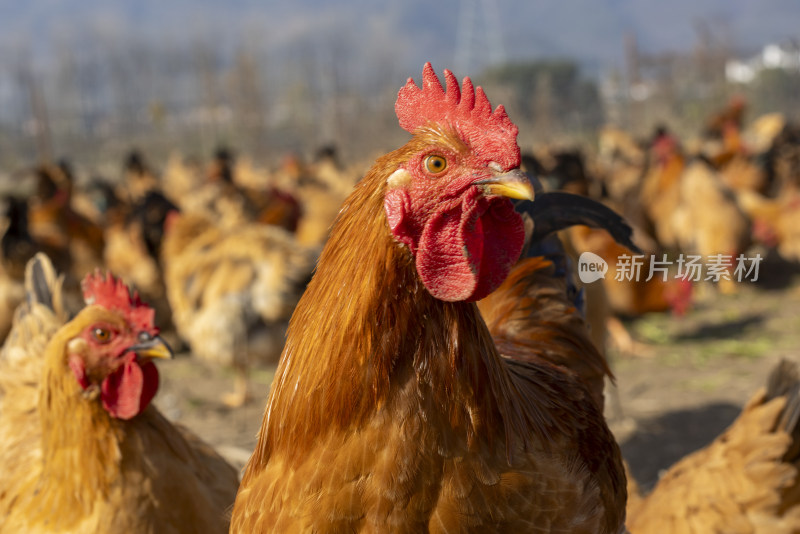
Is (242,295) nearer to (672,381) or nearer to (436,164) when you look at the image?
(672,381)

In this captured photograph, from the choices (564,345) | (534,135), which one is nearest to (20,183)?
(534,135)

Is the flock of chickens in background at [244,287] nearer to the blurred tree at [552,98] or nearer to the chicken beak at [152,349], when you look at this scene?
the chicken beak at [152,349]

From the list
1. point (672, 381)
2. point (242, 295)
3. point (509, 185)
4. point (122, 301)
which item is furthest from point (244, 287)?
point (509, 185)

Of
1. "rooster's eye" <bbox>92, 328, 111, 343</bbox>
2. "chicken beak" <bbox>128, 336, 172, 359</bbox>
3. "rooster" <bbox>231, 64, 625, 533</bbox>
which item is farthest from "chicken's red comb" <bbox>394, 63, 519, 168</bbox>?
"rooster's eye" <bbox>92, 328, 111, 343</bbox>

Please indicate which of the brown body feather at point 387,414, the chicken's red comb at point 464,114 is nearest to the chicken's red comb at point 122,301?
the brown body feather at point 387,414

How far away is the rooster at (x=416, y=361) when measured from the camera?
176 cm

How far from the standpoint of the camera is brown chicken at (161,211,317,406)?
591cm

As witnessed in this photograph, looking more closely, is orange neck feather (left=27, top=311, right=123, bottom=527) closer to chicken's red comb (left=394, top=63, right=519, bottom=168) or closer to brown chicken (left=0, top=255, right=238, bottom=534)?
brown chicken (left=0, top=255, right=238, bottom=534)

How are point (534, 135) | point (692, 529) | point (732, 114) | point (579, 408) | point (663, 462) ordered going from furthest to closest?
1. point (534, 135)
2. point (732, 114)
3. point (663, 462)
4. point (692, 529)
5. point (579, 408)

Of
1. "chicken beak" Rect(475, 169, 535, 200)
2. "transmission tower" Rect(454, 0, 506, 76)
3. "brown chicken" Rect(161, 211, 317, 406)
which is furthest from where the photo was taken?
"transmission tower" Rect(454, 0, 506, 76)

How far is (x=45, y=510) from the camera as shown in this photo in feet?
8.45

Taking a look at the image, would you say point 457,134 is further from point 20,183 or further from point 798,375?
point 20,183

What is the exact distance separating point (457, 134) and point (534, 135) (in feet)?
73.5

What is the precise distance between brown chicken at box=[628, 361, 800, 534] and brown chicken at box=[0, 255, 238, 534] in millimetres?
1875
